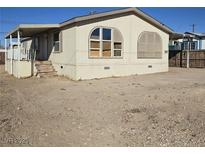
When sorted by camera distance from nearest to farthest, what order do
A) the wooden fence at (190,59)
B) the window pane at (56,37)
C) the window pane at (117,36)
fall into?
1. the window pane at (117,36)
2. the window pane at (56,37)
3. the wooden fence at (190,59)

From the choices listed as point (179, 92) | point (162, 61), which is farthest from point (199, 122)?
point (162, 61)

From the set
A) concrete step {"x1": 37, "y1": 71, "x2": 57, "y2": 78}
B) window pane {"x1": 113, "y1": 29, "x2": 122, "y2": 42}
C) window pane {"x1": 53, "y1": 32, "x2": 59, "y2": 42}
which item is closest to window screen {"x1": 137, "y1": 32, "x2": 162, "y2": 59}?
window pane {"x1": 113, "y1": 29, "x2": 122, "y2": 42}

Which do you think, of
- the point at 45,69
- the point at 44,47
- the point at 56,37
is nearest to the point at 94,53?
the point at 45,69

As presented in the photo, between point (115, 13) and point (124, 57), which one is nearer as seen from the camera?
point (115, 13)

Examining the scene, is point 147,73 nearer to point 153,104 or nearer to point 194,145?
point 153,104

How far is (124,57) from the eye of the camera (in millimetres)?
16406

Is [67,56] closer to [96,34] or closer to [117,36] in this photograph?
[96,34]

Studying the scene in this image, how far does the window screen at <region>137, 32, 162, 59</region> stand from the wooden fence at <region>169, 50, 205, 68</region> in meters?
6.41

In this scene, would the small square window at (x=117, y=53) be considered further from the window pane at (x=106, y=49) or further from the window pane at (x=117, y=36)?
the window pane at (x=117, y=36)

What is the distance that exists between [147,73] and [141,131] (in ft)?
41.3

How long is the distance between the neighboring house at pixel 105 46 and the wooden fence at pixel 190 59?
555 cm

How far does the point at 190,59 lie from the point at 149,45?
7889 millimetres

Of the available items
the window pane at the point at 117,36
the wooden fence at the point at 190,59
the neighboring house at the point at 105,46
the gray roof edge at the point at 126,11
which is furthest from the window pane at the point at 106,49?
the wooden fence at the point at 190,59

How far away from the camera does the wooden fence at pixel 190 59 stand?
75.9 ft
